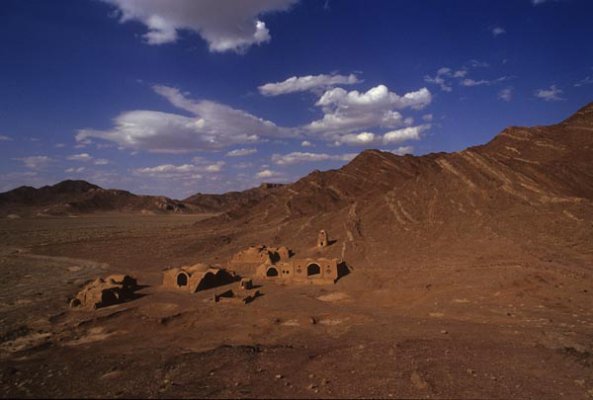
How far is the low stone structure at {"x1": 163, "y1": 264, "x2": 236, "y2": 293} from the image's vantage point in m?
26.7

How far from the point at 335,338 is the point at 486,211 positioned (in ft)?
88.0

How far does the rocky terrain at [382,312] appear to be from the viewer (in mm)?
12281

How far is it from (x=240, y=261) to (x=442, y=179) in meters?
24.3

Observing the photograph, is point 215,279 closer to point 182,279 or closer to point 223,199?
point 182,279

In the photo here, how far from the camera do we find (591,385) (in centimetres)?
1173

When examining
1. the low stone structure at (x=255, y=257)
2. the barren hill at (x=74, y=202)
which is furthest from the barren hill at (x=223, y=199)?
the low stone structure at (x=255, y=257)

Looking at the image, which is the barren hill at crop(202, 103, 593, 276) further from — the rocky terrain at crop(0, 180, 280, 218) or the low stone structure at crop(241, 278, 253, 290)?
the rocky terrain at crop(0, 180, 280, 218)

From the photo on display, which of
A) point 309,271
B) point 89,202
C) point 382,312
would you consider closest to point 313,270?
point 309,271

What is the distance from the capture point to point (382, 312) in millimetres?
19953

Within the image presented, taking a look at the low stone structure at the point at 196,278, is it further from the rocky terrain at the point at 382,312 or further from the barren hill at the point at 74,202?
the barren hill at the point at 74,202

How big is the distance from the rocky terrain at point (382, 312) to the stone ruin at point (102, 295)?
2.65ft

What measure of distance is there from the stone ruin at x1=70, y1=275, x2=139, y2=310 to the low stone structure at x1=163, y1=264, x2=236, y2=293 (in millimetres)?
2739

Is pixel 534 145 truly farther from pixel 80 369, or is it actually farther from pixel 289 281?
pixel 80 369

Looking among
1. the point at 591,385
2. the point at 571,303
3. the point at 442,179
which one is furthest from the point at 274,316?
the point at 442,179
